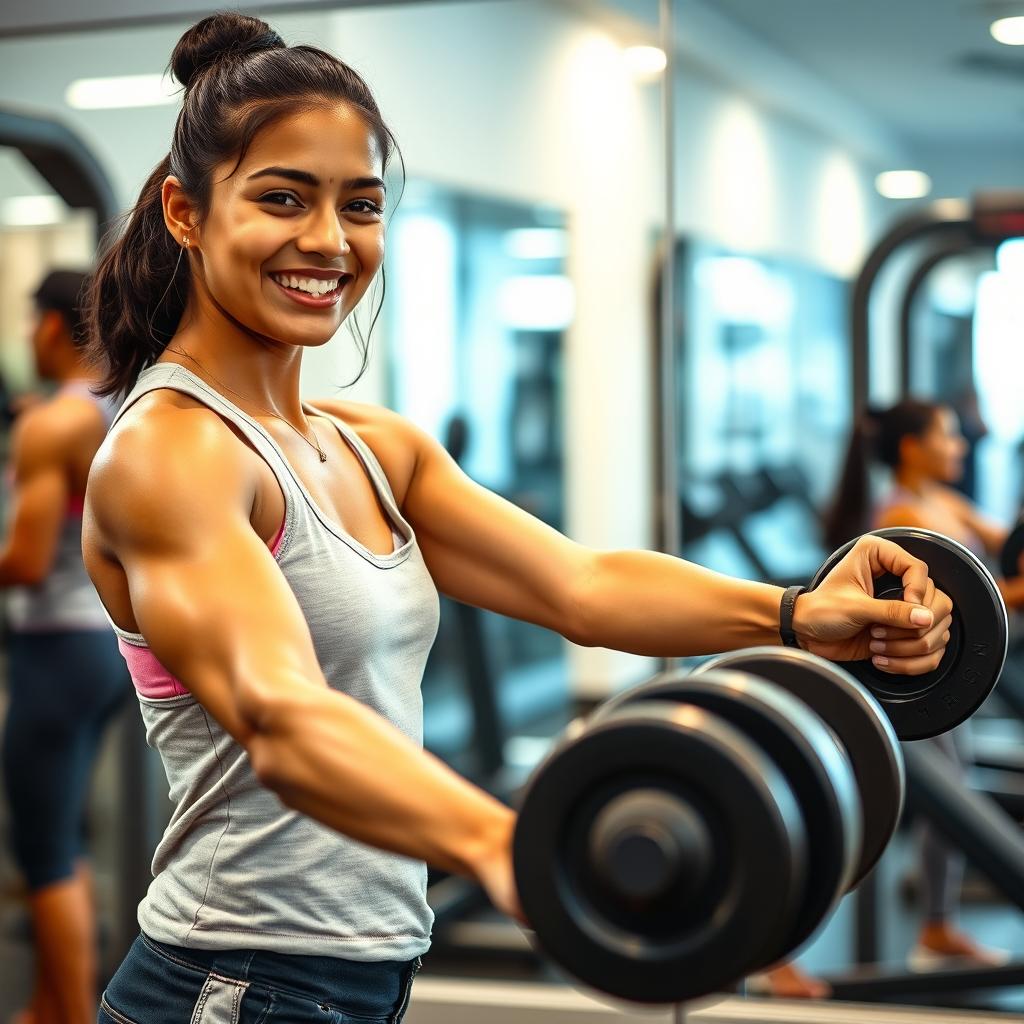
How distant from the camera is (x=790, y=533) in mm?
2875

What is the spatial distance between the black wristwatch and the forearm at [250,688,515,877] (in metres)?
0.48

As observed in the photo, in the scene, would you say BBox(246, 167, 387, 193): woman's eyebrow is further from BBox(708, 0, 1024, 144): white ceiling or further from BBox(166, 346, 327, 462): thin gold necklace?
BBox(708, 0, 1024, 144): white ceiling

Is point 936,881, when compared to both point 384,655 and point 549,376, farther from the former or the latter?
point 384,655

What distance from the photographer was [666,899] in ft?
2.47

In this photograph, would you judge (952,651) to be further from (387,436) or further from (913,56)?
(913,56)

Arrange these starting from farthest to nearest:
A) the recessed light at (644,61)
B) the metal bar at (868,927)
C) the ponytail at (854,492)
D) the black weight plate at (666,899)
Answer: the metal bar at (868,927) → the ponytail at (854,492) → the recessed light at (644,61) → the black weight plate at (666,899)

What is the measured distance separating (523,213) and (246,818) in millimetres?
2054

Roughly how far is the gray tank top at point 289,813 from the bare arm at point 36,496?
1509 millimetres

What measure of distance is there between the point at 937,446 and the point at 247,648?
6.89 feet

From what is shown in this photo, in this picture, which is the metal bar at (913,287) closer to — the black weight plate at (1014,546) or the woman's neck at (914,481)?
the woman's neck at (914,481)

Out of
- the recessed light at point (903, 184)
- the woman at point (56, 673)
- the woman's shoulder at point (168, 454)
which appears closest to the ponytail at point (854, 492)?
the recessed light at point (903, 184)

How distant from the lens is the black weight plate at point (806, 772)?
0.81m

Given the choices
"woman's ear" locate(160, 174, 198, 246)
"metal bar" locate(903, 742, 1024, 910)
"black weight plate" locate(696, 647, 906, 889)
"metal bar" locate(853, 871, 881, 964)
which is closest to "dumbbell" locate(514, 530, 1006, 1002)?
"black weight plate" locate(696, 647, 906, 889)

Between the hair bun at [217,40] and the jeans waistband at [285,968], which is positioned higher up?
the hair bun at [217,40]
